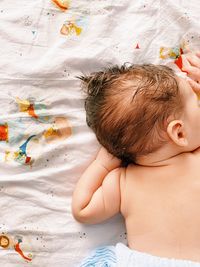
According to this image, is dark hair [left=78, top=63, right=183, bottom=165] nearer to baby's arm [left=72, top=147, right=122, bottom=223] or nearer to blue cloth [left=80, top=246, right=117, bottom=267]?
baby's arm [left=72, top=147, right=122, bottom=223]

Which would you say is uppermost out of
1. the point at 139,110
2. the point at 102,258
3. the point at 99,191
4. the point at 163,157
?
the point at 139,110

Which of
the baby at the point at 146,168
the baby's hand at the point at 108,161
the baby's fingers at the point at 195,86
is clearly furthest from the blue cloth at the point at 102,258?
the baby's fingers at the point at 195,86

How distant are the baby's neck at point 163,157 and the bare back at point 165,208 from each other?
11mm

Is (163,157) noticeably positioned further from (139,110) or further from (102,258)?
(102,258)

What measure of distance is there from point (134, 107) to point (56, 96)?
28 centimetres

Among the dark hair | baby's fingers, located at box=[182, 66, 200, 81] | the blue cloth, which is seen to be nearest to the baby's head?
the dark hair

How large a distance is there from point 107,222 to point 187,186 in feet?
0.82

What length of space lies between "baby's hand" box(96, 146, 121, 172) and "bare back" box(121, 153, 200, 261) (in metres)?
0.05

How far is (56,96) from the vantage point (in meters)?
1.33

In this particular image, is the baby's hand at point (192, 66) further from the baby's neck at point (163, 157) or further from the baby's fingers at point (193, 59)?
the baby's neck at point (163, 157)

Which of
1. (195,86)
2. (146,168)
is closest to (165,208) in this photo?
(146,168)

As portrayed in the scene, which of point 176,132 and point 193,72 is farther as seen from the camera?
point 193,72

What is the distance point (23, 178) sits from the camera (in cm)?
128

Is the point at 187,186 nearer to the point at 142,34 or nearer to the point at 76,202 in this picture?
the point at 76,202
